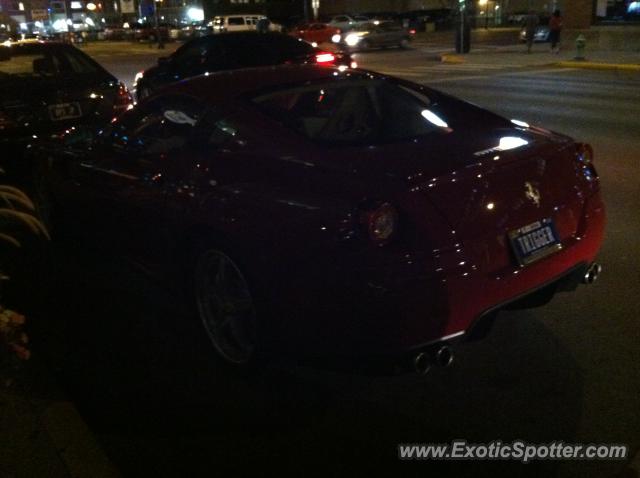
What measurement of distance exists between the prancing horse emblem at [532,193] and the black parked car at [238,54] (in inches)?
377

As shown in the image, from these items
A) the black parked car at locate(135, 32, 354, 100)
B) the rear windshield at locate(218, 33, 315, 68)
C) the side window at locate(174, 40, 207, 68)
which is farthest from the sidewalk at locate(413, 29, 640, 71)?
the side window at locate(174, 40, 207, 68)

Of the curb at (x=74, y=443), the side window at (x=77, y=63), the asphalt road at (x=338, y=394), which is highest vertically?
the side window at (x=77, y=63)

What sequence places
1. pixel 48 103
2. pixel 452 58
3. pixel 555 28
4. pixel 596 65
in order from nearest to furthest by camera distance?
pixel 48 103 → pixel 596 65 → pixel 555 28 → pixel 452 58

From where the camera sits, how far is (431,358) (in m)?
3.39

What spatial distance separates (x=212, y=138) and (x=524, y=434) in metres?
2.27

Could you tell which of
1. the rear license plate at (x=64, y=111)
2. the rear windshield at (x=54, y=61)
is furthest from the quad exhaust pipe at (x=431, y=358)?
the rear windshield at (x=54, y=61)

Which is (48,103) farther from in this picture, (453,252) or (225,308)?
(453,252)

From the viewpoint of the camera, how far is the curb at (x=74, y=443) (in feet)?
10.6

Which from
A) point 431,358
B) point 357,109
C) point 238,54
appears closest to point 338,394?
point 431,358

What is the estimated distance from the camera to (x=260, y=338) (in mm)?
3824

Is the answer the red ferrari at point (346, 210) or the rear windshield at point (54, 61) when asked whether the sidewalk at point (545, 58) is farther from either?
the red ferrari at point (346, 210)

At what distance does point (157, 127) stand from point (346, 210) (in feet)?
6.74

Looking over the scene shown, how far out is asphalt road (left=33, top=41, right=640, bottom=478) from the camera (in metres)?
3.42

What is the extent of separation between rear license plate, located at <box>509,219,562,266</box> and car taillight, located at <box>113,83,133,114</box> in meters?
6.31
